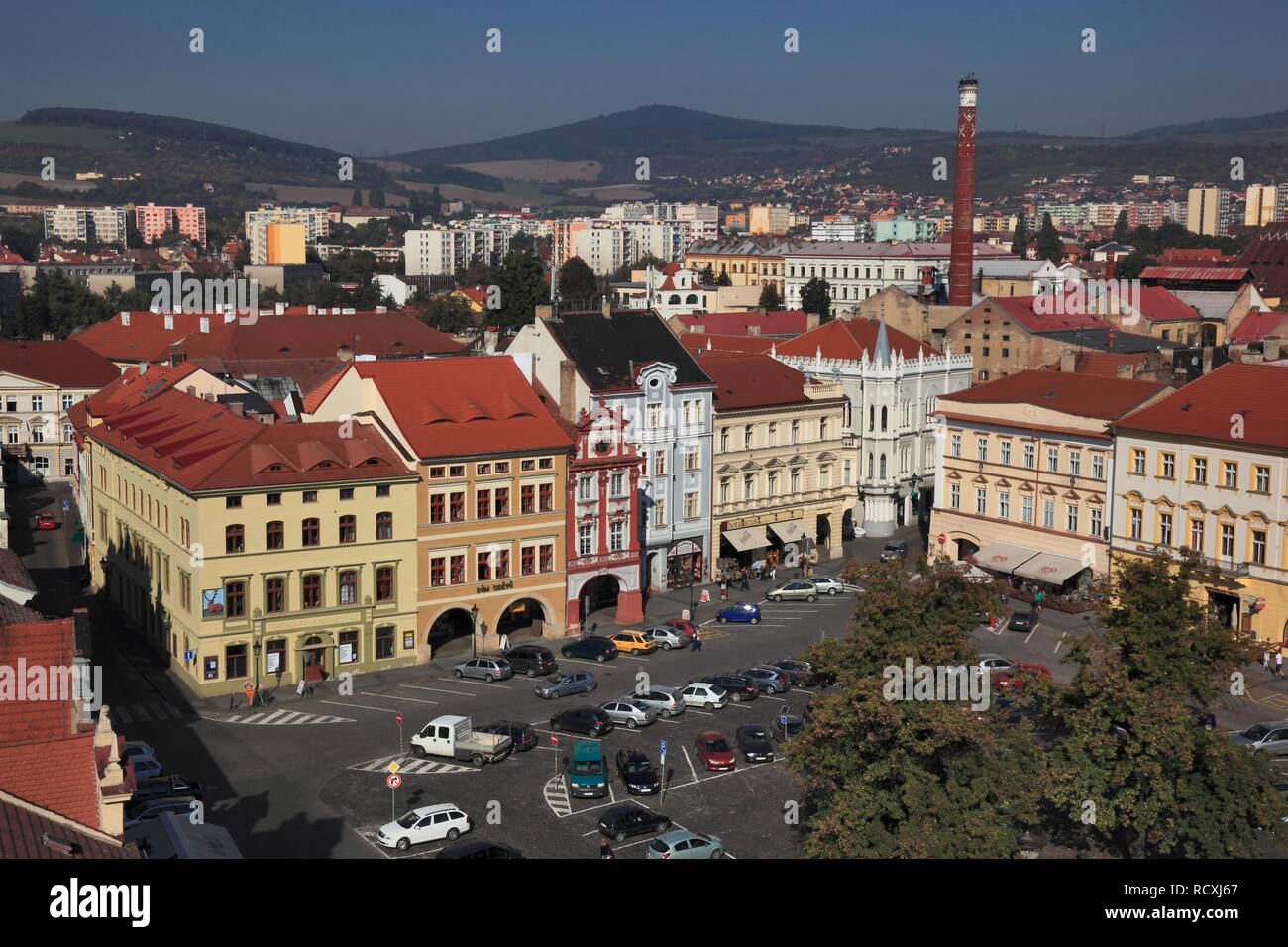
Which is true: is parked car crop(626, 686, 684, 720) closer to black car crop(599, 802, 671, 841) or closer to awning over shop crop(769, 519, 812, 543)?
black car crop(599, 802, 671, 841)

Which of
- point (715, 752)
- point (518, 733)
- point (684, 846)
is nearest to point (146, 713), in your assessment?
point (518, 733)

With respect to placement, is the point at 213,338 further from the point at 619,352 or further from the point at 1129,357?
the point at 1129,357

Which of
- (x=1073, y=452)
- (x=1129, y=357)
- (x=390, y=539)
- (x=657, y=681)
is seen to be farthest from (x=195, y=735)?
(x=1129, y=357)

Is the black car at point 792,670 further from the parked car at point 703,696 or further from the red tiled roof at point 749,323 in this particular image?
the red tiled roof at point 749,323

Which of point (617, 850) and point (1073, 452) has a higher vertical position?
point (1073, 452)

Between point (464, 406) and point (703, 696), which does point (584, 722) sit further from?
point (464, 406)

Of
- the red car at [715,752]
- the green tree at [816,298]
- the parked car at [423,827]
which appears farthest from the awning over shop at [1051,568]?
the green tree at [816,298]
